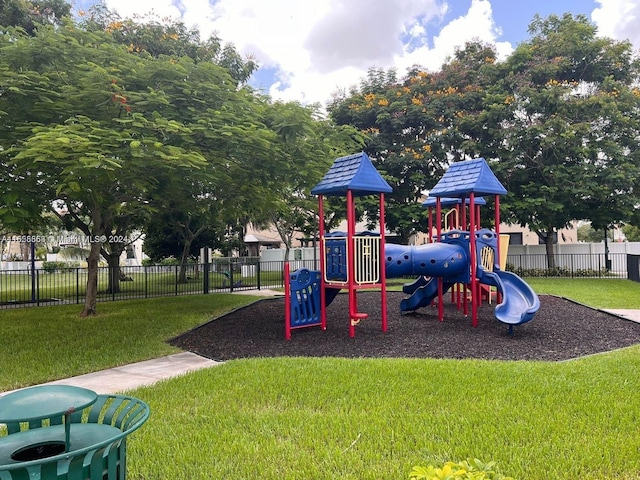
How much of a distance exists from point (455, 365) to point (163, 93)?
19.6 feet

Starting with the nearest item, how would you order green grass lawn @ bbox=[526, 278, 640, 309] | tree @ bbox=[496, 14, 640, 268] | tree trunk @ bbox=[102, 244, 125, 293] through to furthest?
green grass lawn @ bbox=[526, 278, 640, 309] → tree trunk @ bbox=[102, 244, 125, 293] → tree @ bbox=[496, 14, 640, 268]

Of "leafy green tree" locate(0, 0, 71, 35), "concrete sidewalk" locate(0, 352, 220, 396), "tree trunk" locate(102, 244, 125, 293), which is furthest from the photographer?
"tree trunk" locate(102, 244, 125, 293)

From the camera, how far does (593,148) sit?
18.4m

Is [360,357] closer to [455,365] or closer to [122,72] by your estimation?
[455,365]

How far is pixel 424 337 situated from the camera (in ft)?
26.9

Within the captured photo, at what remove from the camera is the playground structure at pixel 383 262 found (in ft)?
27.6

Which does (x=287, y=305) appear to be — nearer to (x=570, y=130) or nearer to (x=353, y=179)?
(x=353, y=179)

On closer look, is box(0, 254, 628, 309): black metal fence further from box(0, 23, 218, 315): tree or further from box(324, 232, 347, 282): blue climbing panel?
box(324, 232, 347, 282): blue climbing panel

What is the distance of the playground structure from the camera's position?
8.42m

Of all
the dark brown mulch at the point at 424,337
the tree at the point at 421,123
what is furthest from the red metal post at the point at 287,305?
the tree at the point at 421,123

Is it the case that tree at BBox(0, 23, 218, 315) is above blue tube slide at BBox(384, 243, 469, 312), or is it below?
above

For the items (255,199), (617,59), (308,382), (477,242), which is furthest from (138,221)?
(617,59)

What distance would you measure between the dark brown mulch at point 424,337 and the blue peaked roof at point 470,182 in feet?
8.75

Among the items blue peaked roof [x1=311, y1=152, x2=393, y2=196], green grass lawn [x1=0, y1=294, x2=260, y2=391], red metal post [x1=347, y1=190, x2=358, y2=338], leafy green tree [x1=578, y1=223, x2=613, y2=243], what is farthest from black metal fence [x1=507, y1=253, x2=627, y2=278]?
leafy green tree [x1=578, y1=223, x2=613, y2=243]
